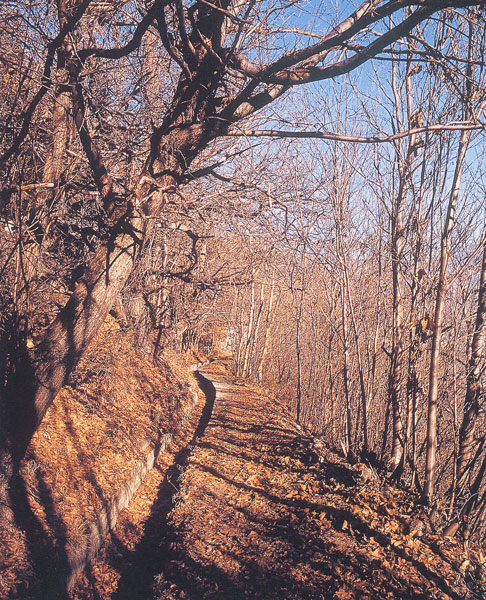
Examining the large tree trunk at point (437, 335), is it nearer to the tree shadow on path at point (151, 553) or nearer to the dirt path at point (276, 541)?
the dirt path at point (276, 541)

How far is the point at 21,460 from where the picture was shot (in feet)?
15.2

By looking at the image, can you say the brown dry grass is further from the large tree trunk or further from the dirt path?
the large tree trunk

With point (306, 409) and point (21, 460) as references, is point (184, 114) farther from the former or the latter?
point (306, 409)

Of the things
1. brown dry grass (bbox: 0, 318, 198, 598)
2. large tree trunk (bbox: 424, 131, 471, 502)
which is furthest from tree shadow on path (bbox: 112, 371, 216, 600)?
large tree trunk (bbox: 424, 131, 471, 502)

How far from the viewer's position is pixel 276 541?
173 inches

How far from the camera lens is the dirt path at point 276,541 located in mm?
3713

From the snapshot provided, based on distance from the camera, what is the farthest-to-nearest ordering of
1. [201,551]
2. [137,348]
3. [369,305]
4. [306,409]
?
1. [137,348]
2. [306,409]
3. [369,305]
4. [201,551]

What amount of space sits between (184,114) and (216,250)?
11655 mm

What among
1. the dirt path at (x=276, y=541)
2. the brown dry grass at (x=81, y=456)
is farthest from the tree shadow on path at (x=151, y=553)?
the brown dry grass at (x=81, y=456)

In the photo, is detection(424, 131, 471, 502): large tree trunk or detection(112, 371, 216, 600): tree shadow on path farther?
detection(424, 131, 471, 502): large tree trunk

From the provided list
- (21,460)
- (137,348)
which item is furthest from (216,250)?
(21,460)

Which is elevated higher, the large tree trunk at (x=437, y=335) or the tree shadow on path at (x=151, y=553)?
the large tree trunk at (x=437, y=335)

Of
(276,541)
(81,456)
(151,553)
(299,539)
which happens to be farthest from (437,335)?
(81,456)

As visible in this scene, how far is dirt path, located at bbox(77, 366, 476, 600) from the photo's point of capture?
146 inches
